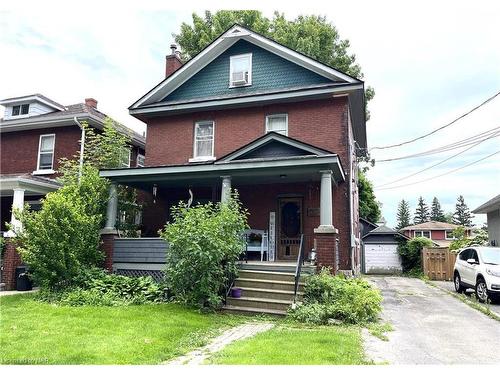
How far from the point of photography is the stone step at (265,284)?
10.2m

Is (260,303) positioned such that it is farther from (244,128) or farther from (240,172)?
(244,128)

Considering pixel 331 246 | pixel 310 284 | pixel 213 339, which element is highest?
pixel 331 246

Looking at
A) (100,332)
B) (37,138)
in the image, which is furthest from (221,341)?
(37,138)

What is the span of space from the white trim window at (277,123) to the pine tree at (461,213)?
85359mm

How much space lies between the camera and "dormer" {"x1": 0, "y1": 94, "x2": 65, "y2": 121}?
18.6 metres

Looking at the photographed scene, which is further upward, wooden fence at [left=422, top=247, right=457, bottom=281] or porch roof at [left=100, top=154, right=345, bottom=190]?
porch roof at [left=100, top=154, right=345, bottom=190]

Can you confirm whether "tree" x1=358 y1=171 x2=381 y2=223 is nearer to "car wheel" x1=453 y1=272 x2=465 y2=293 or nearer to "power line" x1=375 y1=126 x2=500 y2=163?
"power line" x1=375 y1=126 x2=500 y2=163

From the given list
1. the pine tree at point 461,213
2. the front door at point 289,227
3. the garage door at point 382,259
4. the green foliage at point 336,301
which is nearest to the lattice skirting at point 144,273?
the front door at point 289,227

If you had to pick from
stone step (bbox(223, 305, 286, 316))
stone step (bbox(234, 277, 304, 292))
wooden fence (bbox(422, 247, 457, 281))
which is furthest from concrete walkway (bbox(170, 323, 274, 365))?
wooden fence (bbox(422, 247, 457, 281))

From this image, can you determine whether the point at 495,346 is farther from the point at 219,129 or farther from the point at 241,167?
the point at 219,129

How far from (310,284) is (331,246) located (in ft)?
4.00

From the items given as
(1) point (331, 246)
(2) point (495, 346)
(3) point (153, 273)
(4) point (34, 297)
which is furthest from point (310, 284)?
(4) point (34, 297)

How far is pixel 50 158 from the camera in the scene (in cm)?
1750

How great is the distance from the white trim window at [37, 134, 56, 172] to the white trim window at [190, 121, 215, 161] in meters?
6.65
